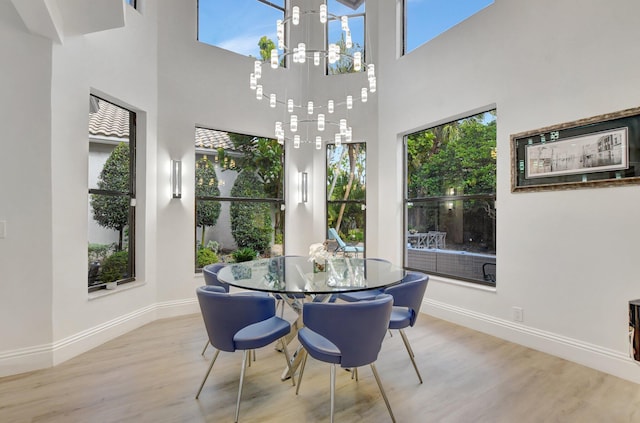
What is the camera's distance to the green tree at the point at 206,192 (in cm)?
496

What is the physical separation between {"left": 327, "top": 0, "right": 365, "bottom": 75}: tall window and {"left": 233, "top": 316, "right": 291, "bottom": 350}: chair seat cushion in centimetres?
451

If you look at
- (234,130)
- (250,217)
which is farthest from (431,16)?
(250,217)

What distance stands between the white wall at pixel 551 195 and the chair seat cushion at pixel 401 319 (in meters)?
1.51

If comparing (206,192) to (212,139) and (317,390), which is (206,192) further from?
(317,390)

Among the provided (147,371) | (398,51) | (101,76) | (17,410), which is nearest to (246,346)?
(147,371)

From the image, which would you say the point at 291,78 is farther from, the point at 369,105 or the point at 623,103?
the point at 623,103

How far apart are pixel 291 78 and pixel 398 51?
179 centimetres

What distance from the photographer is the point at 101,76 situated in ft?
11.8

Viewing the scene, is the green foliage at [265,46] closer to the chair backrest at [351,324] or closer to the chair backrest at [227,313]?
the chair backrest at [227,313]

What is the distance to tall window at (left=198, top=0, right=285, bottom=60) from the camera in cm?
503

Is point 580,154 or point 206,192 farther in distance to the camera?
point 206,192

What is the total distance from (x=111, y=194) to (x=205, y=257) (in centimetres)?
155

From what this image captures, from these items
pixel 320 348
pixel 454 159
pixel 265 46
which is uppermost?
pixel 265 46

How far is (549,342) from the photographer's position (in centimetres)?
330
